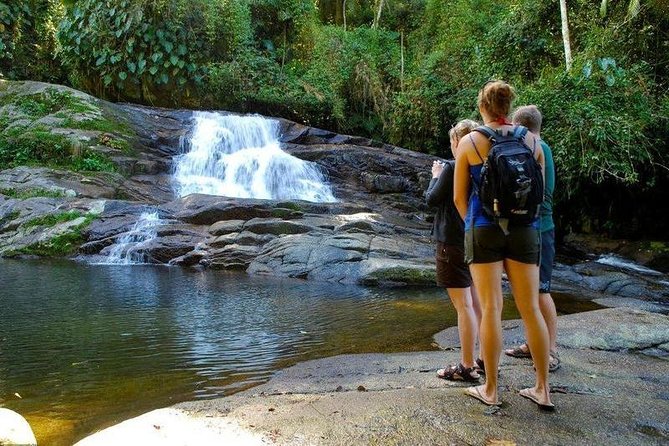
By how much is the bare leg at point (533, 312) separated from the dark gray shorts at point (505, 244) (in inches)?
1.9

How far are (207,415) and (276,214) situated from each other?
938cm

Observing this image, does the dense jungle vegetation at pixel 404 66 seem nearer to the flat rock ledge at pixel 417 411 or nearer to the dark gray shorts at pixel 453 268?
the flat rock ledge at pixel 417 411

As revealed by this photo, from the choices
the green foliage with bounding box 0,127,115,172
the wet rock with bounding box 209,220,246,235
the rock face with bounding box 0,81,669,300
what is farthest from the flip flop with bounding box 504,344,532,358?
the green foliage with bounding box 0,127,115,172

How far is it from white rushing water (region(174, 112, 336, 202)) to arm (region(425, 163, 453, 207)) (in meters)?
11.5

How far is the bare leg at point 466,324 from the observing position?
138 inches

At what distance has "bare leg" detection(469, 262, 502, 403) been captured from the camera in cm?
291

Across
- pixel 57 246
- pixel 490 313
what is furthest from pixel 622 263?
pixel 57 246

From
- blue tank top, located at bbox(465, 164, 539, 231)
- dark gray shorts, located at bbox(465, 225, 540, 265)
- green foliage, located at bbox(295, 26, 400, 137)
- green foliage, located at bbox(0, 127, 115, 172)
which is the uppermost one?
green foliage, located at bbox(295, 26, 400, 137)

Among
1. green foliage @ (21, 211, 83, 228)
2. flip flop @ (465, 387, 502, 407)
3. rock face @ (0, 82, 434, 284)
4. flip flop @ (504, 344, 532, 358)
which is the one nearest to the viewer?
flip flop @ (465, 387, 502, 407)

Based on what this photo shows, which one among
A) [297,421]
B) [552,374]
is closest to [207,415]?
[297,421]

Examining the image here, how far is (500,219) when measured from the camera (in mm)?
2805

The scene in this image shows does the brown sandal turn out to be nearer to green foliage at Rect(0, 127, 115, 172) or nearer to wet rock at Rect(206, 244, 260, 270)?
wet rock at Rect(206, 244, 260, 270)

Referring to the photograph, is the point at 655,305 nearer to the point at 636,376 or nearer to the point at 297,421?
the point at 636,376

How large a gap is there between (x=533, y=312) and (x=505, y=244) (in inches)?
16.3
